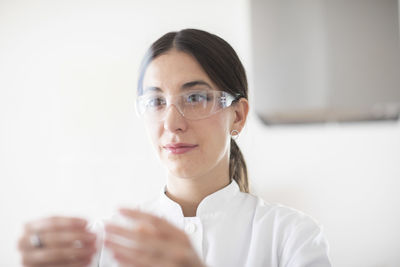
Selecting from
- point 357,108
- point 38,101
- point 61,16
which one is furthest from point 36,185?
point 357,108

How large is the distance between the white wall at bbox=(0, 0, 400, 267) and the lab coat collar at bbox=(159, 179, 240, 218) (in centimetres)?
131

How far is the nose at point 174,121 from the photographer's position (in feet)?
3.43

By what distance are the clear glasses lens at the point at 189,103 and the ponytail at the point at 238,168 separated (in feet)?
0.87

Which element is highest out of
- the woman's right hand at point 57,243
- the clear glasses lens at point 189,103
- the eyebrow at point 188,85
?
the eyebrow at point 188,85

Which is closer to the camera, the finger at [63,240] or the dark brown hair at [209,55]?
the finger at [63,240]

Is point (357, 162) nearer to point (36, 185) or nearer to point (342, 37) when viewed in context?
point (342, 37)

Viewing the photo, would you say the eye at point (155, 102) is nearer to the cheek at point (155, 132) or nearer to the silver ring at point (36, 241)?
the cheek at point (155, 132)


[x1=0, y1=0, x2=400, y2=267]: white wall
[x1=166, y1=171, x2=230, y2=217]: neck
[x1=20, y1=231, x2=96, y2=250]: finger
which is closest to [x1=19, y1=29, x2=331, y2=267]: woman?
[x1=166, y1=171, x2=230, y2=217]: neck

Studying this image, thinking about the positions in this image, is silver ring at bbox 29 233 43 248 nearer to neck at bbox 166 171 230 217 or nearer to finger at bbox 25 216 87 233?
finger at bbox 25 216 87 233

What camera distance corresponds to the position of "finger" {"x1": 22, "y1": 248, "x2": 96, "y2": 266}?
2.45ft

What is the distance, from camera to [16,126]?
2.59m

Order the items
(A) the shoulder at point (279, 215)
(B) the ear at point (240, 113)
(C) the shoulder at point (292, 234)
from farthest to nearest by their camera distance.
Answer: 1. (B) the ear at point (240, 113)
2. (A) the shoulder at point (279, 215)
3. (C) the shoulder at point (292, 234)

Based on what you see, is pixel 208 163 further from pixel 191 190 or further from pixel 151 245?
pixel 151 245

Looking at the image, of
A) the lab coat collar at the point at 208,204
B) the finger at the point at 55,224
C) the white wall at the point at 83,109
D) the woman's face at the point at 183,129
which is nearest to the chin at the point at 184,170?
the woman's face at the point at 183,129
